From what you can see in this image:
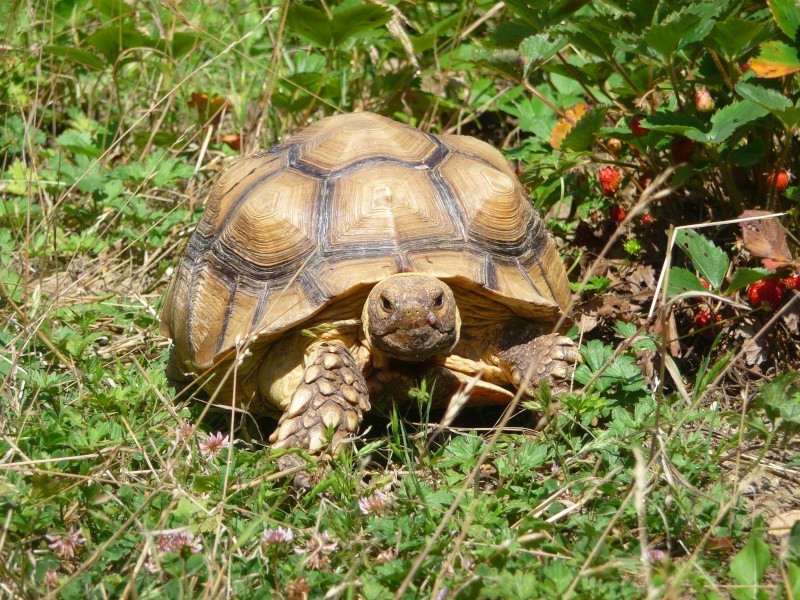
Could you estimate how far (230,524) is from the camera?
247cm

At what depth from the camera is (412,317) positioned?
2783 millimetres

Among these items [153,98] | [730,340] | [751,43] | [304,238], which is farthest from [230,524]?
[153,98]

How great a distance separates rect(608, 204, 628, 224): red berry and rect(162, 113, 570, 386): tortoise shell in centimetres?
54

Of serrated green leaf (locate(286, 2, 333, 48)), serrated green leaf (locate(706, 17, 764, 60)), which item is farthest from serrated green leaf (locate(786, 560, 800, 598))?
serrated green leaf (locate(286, 2, 333, 48))

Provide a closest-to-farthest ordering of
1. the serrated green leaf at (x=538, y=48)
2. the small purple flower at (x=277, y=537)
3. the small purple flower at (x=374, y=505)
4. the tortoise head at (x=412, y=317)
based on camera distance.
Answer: the small purple flower at (x=277, y=537) < the small purple flower at (x=374, y=505) < the tortoise head at (x=412, y=317) < the serrated green leaf at (x=538, y=48)

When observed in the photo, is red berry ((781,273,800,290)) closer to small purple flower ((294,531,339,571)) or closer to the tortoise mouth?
the tortoise mouth

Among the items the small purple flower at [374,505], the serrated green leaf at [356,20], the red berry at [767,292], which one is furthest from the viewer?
the serrated green leaf at [356,20]

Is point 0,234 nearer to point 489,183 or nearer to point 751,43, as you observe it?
point 489,183

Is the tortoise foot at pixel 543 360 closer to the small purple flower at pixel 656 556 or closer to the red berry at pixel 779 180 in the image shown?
the small purple flower at pixel 656 556

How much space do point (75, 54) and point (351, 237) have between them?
2.27 m

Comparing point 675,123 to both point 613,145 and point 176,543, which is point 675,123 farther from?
point 176,543

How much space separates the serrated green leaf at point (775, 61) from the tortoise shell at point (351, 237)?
2.87ft

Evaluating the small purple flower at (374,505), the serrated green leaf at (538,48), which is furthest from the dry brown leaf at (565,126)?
the small purple flower at (374,505)

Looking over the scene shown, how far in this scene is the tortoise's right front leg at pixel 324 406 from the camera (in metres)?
2.81
